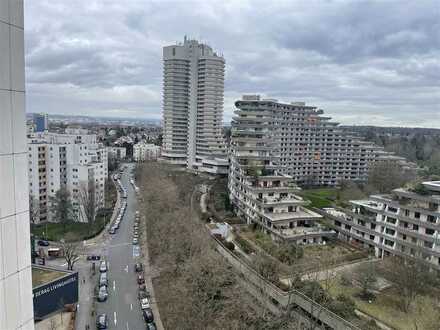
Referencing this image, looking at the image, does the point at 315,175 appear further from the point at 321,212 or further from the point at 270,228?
the point at 270,228

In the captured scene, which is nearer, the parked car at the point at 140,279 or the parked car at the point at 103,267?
the parked car at the point at 140,279

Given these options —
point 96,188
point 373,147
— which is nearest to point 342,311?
point 96,188

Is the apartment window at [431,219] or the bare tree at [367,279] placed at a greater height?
the apartment window at [431,219]

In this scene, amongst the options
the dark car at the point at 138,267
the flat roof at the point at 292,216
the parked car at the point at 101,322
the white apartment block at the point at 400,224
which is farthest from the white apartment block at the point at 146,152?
the parked car at the point at 101,322

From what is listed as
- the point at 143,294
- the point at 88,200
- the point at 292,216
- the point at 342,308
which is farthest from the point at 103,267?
the point at 342,308

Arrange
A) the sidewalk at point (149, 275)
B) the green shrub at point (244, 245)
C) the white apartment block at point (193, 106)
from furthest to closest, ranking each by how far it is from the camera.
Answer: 1. the white apartment block at point (193, 106)
2. the green shrub at point (244, 245)
3. the sidewalk at point (149, 275)

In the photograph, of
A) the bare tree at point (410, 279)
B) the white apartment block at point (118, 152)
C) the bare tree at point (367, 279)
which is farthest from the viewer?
the white apartment block at point (118, 152)

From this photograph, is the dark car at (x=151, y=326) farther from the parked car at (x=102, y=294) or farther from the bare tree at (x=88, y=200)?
the bare tree at (x=88, y=200)

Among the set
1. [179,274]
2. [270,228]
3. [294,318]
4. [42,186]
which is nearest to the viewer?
[294,318]
